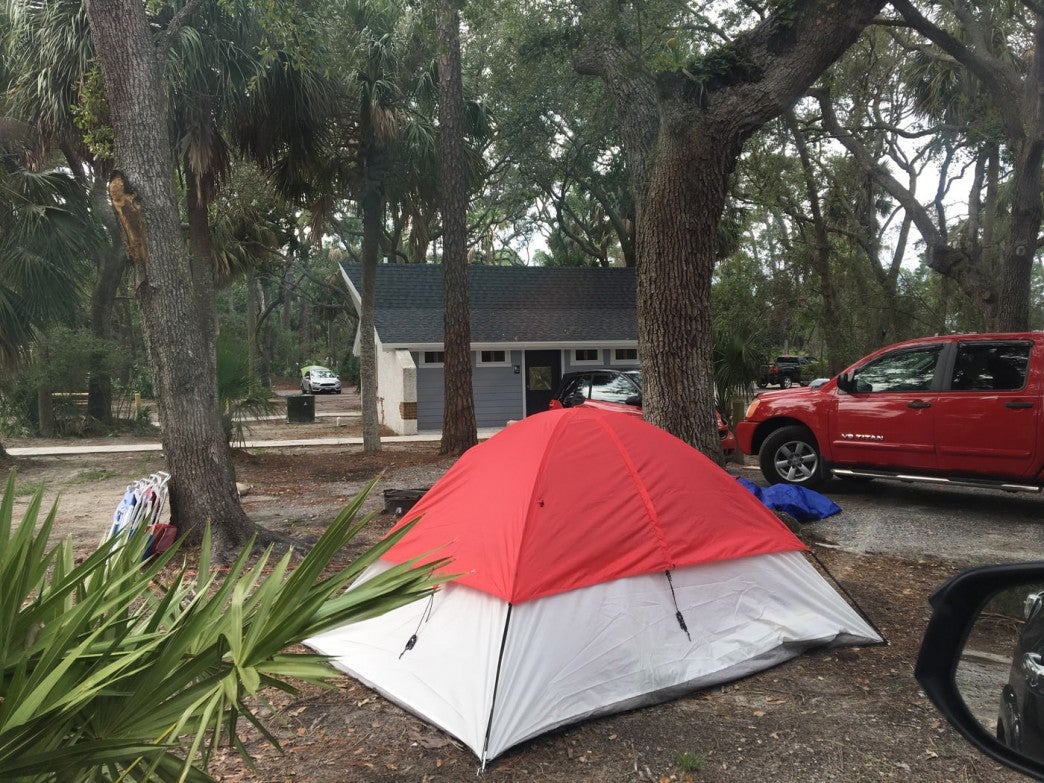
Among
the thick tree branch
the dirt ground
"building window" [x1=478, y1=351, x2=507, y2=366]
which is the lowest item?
the dirt ground

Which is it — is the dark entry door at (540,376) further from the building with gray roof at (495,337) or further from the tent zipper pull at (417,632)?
the tent zipper pull at (417,632)

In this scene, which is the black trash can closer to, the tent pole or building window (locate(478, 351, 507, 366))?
building window (locate(478, 351, 507, 366))

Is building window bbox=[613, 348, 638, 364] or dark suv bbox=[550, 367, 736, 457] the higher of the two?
building window bbox=[613, 348, 638, 364]

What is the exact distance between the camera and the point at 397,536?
93.2 inches

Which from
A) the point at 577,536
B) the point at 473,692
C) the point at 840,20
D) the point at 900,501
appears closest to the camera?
the point at 473,692

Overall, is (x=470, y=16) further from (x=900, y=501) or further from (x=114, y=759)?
(x=114, y=759)

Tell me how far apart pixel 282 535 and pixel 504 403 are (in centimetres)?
1386

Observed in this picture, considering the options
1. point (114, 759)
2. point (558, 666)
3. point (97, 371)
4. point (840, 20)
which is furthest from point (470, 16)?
point (97, 371)

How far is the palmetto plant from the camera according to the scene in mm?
1751

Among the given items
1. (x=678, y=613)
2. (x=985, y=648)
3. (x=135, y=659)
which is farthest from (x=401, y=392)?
(x=985, y=648)

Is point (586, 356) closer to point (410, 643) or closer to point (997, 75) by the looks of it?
point (997, 75)

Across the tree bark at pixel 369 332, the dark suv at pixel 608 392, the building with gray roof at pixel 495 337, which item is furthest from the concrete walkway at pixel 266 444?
the dark suv at pixel 608 392

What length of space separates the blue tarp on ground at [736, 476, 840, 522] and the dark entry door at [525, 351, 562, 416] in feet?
43.3

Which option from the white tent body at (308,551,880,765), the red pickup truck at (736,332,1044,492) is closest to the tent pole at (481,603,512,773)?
the white tent body at (308,551,880,765)
